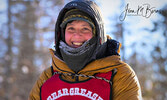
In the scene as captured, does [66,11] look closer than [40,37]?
Yes

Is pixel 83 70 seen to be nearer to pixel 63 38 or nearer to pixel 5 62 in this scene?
pixel 63 38

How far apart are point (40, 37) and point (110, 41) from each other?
1289 cm

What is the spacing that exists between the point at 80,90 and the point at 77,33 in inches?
25.7

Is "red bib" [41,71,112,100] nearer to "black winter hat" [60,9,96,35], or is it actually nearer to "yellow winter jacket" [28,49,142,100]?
"yellow winter jacket" [28,49,142,100]

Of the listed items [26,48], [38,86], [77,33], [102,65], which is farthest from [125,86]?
[26,48]

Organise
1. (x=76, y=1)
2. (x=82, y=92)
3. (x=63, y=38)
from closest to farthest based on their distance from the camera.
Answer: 1. (x=82, y=92)
2. (x=76, y=1)
3. (x=63, y=38)

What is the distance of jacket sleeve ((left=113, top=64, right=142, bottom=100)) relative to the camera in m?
1.98

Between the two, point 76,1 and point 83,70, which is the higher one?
point 76,1

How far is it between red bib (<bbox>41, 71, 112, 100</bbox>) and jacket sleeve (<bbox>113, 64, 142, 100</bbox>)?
0.08m

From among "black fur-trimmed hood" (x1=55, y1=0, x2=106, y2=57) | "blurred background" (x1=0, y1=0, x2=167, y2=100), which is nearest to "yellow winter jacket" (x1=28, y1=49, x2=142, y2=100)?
"black fur-trimmed hood" (x1=55, y1=0, x2=106, y2=57)

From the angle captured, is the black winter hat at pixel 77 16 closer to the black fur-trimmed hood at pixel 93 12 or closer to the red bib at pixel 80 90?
the black fur-trimmed hood at pixel 93 12

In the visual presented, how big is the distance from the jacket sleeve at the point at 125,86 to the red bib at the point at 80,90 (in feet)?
0.26

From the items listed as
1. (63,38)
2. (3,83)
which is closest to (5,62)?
(3,83)

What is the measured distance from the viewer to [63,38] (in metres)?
2.59
